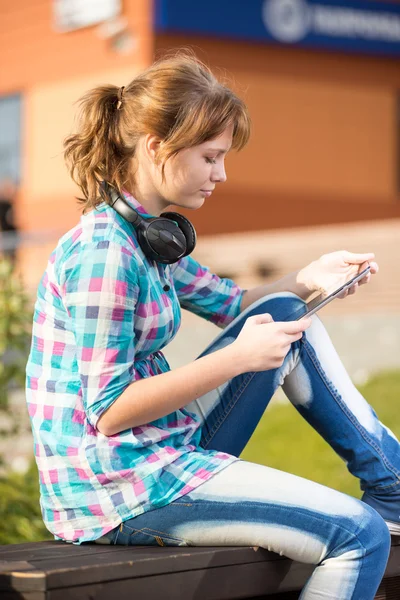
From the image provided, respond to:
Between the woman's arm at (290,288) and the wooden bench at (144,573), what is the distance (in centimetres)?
93

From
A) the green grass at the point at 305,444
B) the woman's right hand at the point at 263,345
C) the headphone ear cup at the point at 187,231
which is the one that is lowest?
the green grass at the point at 305,444

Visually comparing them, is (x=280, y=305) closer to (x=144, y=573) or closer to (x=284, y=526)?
(x=284, y=526)

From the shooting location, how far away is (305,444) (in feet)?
19.4

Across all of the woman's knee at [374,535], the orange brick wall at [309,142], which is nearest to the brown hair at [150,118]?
the woman's knee at [374,535]

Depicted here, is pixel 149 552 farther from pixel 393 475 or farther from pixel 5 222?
pixel 5 222

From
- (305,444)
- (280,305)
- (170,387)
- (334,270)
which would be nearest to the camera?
(170,387)

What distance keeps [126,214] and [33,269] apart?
1271 centimetres

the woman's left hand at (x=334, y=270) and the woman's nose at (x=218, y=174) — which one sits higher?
the woman's nose at (x=218, y=174)

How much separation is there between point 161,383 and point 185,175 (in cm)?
54

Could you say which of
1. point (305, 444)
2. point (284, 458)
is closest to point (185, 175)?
point (284, 458)

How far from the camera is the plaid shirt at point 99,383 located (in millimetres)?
2385

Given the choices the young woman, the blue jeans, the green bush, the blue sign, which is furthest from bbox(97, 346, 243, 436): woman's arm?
the blue sign

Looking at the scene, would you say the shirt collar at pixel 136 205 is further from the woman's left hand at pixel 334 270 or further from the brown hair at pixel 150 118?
the woman's left hand at pixel 334 270

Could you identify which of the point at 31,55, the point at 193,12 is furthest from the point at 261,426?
the point at 31,55
